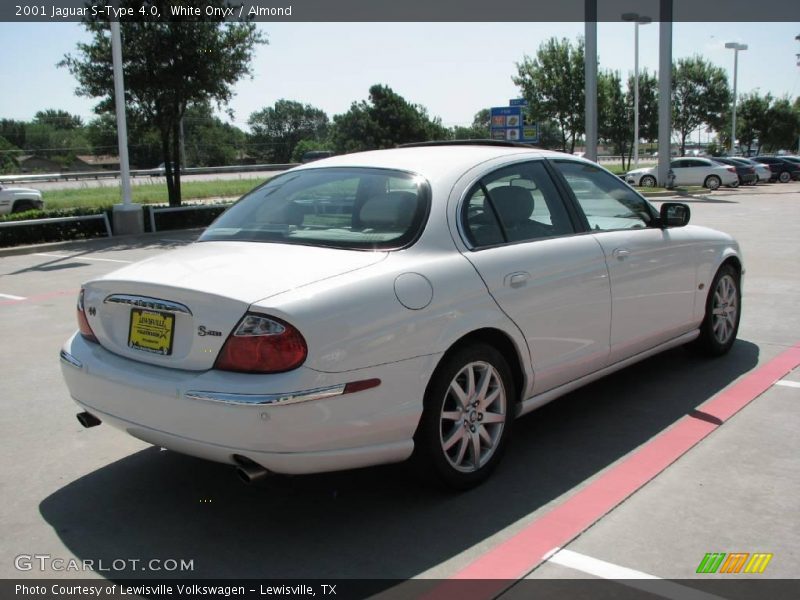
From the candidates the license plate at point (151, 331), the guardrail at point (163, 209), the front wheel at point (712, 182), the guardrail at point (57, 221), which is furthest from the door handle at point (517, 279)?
the front wheel at point (712, 182)

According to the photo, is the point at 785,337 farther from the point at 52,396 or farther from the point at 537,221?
the point at 52,396

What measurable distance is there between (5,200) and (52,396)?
20317 mm

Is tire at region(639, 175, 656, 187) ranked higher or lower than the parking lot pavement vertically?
higher

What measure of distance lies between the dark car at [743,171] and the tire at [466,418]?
3736 cm

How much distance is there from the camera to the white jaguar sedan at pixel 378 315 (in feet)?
10.7

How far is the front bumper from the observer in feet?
10.5

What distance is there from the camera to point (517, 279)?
161 inches

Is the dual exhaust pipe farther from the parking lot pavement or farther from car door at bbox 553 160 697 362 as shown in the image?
car door at bbox 553 160 697 362

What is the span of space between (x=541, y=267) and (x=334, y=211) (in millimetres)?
1152

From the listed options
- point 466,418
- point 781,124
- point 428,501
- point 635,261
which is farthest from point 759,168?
point 428,501

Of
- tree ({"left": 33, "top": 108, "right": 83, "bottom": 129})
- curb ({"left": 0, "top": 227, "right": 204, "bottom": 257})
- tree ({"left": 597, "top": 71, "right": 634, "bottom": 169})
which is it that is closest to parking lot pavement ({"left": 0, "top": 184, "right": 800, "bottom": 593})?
curb ({"left": 0, "top": 227, "right": 204, "bottom": 257})

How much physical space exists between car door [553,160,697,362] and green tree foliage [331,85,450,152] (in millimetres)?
63306

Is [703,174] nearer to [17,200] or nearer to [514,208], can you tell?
[17,200]

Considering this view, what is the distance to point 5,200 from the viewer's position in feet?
77.1
